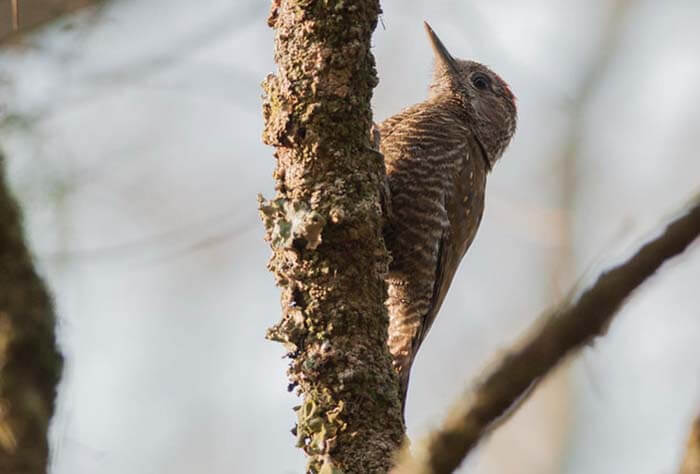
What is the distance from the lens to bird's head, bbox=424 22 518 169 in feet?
19.0

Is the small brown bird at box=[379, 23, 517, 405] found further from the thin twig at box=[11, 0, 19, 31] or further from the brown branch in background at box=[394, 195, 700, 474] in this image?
the brown branch in background at box=[394, 195, 700, 474]

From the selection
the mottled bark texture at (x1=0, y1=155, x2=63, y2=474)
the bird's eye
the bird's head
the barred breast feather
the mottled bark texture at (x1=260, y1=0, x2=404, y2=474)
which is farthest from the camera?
the bird's eye

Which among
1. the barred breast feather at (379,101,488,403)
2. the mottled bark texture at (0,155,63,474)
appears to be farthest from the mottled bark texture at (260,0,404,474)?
the barred breast feather at (379,101,488,403)

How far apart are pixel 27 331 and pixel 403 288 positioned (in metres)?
2.70

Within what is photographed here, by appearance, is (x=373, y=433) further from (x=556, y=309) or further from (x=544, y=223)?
(x=544, y=223)

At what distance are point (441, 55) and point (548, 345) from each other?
4.72 metres

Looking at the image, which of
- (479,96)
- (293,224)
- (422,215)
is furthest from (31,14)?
(479,96)

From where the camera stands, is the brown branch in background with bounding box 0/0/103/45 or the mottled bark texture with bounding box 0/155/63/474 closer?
the mottled bark texture with bounding box 0/155/63/474

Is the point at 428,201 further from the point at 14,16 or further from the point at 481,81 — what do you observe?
the point at 14,16

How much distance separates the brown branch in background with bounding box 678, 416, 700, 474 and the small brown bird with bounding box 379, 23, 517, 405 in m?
2.55

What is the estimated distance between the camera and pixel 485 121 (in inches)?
230

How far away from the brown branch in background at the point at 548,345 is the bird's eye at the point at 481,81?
4.51m

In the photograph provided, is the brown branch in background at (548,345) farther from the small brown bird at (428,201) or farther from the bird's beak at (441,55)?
the bird's beak at (441,55)

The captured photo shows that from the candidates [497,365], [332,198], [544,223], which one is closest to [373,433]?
[332,198]
